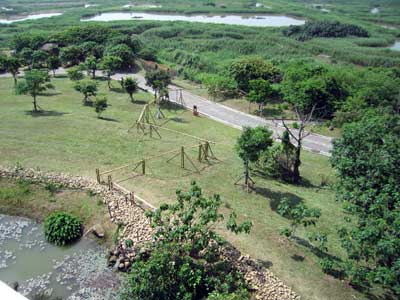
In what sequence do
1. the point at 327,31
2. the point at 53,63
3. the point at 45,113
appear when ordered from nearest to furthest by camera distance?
the point at 45,113
the point at 53,63
the point at 327,31

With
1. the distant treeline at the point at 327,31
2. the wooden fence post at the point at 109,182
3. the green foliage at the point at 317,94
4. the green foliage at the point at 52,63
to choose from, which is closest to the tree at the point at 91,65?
the green foliage at the point at 52,63

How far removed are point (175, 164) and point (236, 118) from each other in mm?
11857

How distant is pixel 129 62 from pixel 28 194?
101 ft

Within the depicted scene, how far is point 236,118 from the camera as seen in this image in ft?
108

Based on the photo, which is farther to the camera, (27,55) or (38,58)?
(27,55)

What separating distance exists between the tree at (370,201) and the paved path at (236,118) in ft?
23.1

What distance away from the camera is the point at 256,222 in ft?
56.9

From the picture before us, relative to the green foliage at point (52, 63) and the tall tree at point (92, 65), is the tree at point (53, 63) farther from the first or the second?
the tall tree at point (92, 65)

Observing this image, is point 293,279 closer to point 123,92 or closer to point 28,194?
point 28,194

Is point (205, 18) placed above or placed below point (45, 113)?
above

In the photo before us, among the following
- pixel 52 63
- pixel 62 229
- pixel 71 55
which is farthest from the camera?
pixel 71 55

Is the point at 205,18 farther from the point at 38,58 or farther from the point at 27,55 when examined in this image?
the point at 38,58

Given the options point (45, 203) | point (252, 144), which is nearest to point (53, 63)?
point (45, 203)

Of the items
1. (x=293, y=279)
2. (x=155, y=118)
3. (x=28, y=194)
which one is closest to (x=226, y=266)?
(x=293, y=279)
